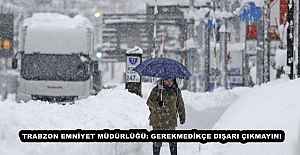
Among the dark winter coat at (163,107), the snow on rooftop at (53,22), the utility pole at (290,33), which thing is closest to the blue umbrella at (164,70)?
the dark winter coat at (163,107)

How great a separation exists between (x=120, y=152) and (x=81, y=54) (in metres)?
10.6

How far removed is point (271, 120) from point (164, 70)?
2145 millimetres

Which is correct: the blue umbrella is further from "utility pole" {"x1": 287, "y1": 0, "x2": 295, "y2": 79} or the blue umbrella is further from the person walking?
"utility pole" {"x1": 287, "y1": 0, "x2": 295, "y2": 79}

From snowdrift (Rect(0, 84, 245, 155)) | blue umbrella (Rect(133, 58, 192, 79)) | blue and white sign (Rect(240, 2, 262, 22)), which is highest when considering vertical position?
blue and white sign (Rect(240, 2, 262, 22))

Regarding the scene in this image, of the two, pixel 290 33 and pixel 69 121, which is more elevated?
pixel 290 33

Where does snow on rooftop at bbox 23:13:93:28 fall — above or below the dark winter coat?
Answer: above

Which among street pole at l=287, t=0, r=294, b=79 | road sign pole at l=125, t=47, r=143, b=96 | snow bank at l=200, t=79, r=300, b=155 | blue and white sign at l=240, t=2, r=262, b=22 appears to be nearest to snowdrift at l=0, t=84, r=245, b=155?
road sign pole at l=125, t=47, r=143, b=96

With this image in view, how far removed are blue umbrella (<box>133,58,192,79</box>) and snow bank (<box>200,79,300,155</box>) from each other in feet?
4.31

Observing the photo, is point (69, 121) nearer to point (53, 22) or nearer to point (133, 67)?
point (133, 67)

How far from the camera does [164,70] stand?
10.8 meters

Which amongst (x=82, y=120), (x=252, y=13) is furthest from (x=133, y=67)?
(x=252, y=13)

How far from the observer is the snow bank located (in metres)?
8.28

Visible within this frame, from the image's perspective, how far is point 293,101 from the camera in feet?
32.9

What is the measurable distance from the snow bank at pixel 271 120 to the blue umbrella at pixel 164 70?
131 centimetres
